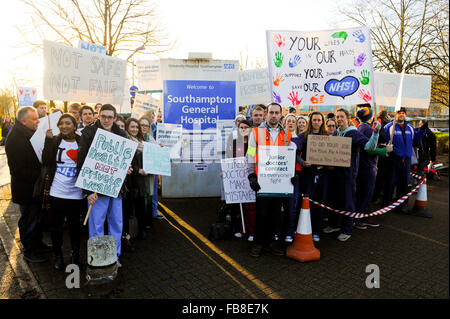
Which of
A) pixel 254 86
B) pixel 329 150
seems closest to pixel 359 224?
pixel 329 150

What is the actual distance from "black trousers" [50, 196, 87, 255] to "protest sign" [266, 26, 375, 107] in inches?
128

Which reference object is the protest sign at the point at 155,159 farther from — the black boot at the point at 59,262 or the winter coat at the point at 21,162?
the black boot at the point at 59,262

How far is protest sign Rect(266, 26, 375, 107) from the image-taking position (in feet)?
15.9

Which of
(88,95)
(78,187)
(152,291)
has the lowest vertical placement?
(152,291)

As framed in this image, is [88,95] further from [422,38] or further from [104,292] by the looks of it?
[422,38]

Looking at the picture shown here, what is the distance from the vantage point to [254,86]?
354 inches

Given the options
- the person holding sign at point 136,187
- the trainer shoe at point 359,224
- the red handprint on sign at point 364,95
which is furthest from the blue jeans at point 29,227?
the trainer shoe at point 359,224

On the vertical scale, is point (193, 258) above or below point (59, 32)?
below

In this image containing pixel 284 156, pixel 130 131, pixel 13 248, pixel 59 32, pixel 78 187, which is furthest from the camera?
pixel 59 32

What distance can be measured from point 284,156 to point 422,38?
14.6m

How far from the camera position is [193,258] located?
4.23 meters

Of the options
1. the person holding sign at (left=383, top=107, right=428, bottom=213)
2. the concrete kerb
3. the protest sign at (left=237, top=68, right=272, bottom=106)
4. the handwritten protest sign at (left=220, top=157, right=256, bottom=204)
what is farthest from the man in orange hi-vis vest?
the protest sign at (left=237, top=68, right=272, bottom=106)

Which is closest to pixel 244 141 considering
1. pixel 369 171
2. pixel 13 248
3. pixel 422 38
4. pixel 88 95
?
pixel 369 171

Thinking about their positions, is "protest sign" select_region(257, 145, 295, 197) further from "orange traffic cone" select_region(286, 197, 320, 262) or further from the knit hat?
the knit hat
